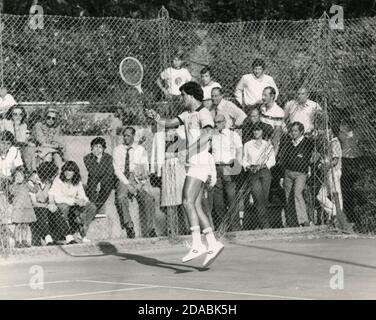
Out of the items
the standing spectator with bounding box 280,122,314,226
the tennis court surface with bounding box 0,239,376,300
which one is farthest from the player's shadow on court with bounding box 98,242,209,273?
the standing spectator with bounding box 280,122,314,226

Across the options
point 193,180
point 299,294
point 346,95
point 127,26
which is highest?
point 127,26

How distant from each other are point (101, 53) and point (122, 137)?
5.27 ft

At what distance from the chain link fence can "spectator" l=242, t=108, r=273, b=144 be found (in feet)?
0.60

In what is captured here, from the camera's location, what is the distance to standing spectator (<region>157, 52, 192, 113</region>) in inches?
666

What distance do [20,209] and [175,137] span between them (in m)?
2.84

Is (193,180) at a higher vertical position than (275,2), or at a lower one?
lower

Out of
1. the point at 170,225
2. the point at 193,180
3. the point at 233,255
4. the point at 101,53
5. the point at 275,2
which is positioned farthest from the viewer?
the point at 275,2

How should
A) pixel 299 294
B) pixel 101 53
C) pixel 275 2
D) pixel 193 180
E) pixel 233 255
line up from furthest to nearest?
pixel 275 2 < pixel 101 53 < pixel 233 255 < pixel 193 180 < pixel 299 294

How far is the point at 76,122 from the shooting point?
1838cm

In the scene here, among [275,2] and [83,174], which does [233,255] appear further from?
[275,2]

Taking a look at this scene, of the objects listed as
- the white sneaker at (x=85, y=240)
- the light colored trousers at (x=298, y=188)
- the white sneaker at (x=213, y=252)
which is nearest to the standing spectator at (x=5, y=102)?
the white sneaker at (x=85, y=240)

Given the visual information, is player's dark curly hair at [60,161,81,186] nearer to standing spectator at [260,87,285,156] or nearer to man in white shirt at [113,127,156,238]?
man in white shirt at [113,127,156,238]

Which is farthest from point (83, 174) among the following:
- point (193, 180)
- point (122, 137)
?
point (193, 180)

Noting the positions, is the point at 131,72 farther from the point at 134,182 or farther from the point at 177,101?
the point at 134,182
